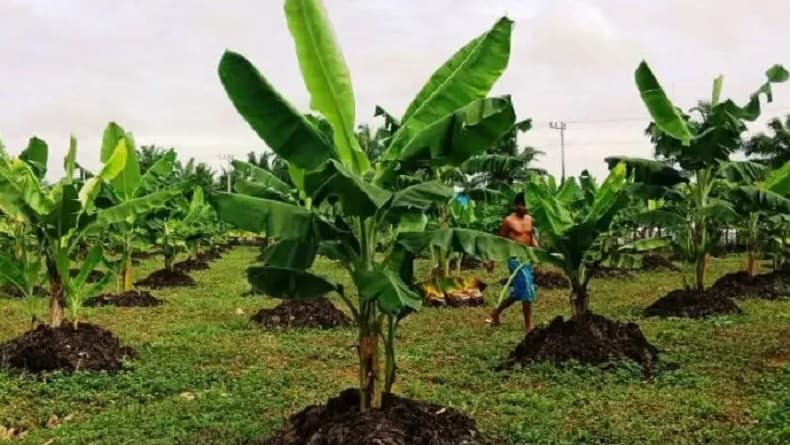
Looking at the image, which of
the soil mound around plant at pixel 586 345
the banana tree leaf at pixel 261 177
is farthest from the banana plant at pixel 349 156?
the soil mound around plant at pixel 586 345

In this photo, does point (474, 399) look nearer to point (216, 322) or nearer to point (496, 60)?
point (496, 60)

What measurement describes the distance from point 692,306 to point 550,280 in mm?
5994

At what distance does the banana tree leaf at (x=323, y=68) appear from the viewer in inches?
194

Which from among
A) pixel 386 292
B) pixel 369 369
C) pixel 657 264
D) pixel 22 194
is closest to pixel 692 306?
pixel 369 369

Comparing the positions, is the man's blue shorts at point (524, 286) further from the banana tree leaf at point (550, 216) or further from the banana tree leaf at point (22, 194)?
the banana tree leaf at point (22, 194)

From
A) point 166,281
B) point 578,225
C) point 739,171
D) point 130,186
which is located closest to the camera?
point 578,225

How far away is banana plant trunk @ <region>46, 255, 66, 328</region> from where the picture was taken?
8.23m

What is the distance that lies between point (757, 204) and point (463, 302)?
4.97m

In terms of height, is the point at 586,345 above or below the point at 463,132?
below

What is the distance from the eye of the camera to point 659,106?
10078 millimetres

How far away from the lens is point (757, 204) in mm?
10344

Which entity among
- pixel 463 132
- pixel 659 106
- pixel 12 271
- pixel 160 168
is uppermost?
pixel 659 106

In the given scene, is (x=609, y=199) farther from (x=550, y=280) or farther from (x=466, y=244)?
(x=550, y=280)

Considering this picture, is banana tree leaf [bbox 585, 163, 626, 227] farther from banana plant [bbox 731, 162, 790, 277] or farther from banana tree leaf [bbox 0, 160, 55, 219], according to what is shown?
banana tree leaf [bbox 0, 160, 55, 219]
